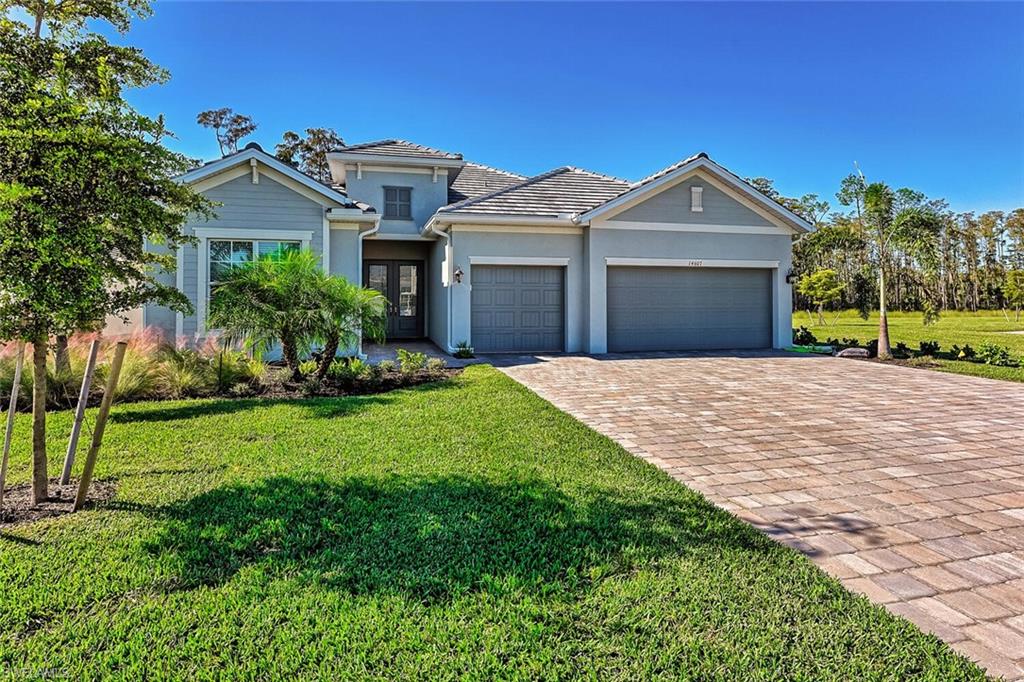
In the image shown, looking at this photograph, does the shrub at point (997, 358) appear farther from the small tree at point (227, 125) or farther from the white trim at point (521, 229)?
the small tree at point (227, 125)

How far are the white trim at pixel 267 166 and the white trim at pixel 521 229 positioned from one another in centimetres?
308

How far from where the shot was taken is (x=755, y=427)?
6.51 meters

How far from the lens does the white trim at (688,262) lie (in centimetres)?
1442

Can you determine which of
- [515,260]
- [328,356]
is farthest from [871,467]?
[515,260]

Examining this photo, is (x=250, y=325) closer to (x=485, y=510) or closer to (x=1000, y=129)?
(x=485, y=510)

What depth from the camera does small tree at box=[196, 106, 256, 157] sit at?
32.5 meters

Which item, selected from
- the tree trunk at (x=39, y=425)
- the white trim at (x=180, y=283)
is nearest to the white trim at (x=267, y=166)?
the white trim at (x=180, y=283)

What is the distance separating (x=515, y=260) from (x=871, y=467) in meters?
10.2

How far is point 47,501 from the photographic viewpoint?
409 cm

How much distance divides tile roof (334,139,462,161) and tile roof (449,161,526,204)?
149 centimetres

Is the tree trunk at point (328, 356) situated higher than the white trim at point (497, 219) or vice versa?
the white trim at point (497, 219)

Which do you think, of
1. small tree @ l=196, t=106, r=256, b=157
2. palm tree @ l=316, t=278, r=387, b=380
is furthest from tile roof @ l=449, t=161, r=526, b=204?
→ small tree @ l=196, t=106, r=256, b=157

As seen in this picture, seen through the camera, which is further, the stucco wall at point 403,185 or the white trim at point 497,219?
the stucco wall at point 403,185

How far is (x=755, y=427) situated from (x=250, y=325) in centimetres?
754
